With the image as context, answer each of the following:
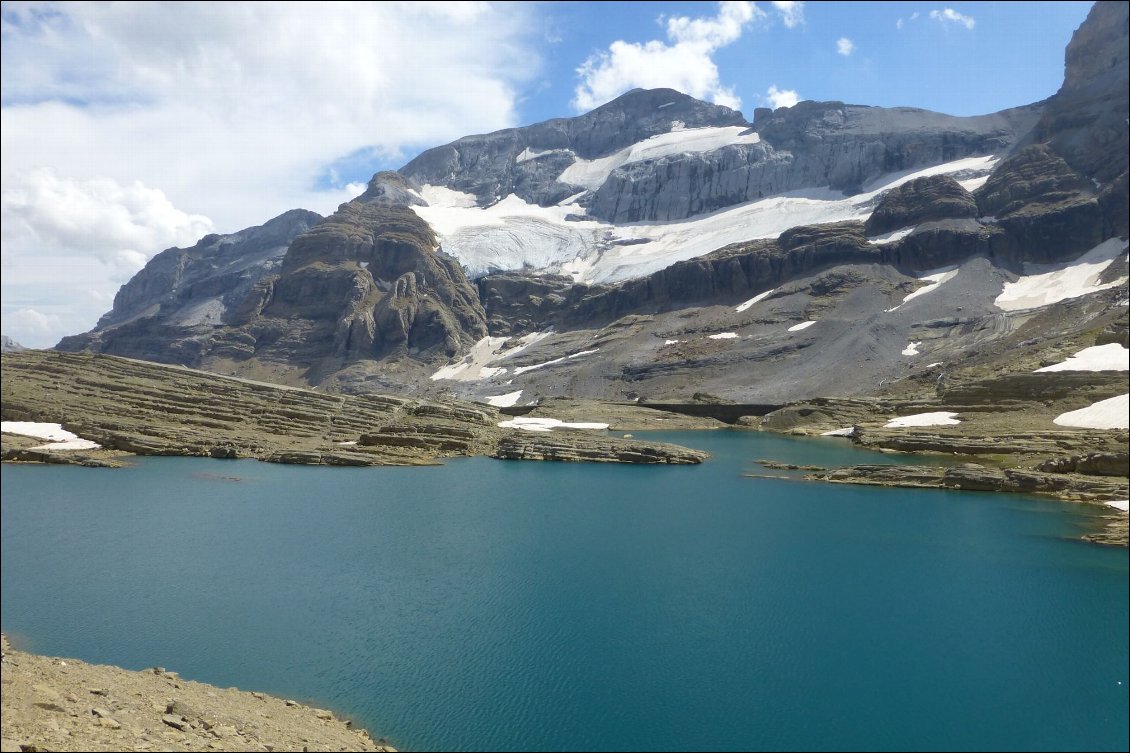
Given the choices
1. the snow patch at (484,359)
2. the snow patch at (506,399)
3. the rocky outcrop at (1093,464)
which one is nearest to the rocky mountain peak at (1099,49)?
the snow patch at (484,359)

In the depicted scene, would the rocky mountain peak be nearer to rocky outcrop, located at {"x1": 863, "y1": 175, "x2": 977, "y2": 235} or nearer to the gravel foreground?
rocky outcrop, located at {"x1": 863, "y1": 175, "x2": 977, "y2": 235}

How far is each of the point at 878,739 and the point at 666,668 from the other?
6083 millimetres

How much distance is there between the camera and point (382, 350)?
175m

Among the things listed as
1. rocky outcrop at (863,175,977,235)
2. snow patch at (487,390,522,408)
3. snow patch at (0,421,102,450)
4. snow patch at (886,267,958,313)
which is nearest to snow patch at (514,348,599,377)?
snow patch at (487,390,522,408)

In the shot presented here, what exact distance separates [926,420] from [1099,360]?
2046cm

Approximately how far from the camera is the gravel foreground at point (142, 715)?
46.0 feet

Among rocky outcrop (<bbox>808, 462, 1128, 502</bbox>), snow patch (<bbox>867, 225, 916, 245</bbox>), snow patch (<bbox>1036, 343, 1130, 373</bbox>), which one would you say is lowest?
rocky outcrop (<bbox>808, 462, 1128, 502</bbox>)

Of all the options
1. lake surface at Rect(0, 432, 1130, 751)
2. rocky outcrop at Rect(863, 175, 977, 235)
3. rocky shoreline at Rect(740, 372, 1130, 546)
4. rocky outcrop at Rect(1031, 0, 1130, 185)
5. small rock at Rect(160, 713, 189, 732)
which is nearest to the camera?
small rock at Rect(160, 713, 189, 732)

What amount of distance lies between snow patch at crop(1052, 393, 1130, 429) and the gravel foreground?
70.9 metres

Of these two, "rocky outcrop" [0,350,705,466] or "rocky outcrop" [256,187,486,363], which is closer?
"rocky outcrop" [0,350,705,466]

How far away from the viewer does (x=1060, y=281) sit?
131625 millimetres

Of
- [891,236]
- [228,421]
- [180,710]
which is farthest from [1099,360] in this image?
[180,710]

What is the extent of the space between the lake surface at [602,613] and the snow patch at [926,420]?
1291 inches

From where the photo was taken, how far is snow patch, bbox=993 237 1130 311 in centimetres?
12412
